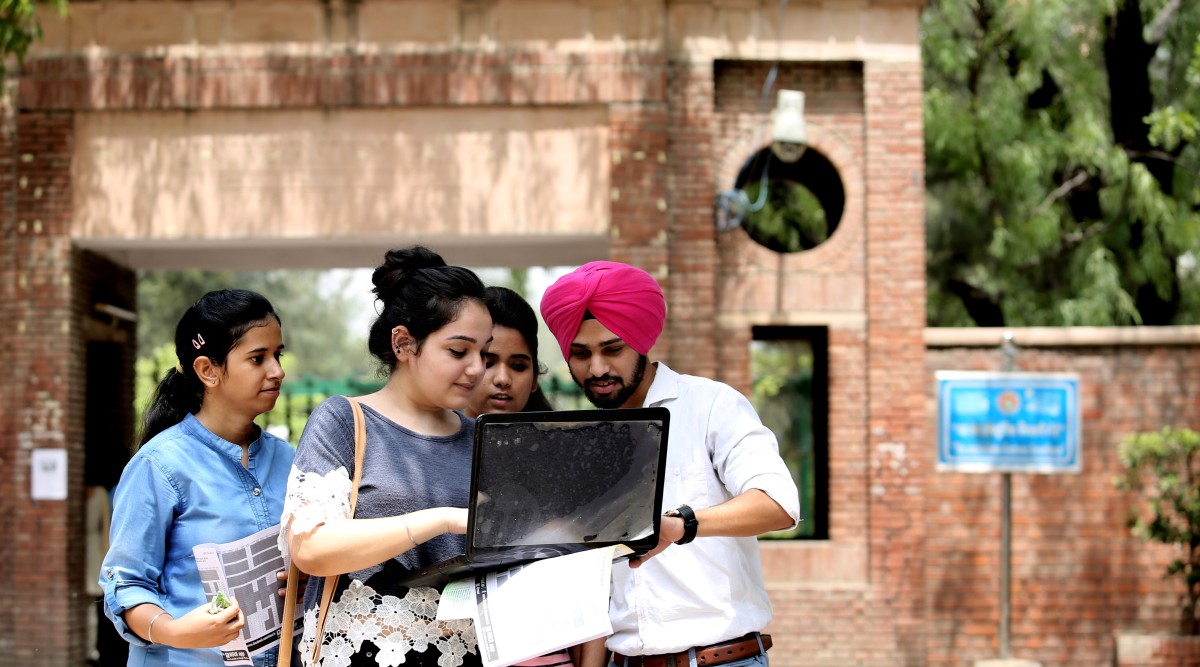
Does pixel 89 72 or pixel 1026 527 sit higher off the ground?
pixel 89 72

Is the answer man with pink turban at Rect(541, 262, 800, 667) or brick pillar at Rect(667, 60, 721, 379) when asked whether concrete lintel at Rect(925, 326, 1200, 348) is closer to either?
brick pillar at Rect(667, 60, 721, 379)

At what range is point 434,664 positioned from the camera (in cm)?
271

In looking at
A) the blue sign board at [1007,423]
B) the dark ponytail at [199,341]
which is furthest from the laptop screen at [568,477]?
the blue sign board at [1007,423]

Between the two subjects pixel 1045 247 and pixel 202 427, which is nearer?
pixel 202 427

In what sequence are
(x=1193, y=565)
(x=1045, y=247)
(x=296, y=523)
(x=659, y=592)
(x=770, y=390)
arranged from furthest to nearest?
(x=770, y=390) → (x=1045, y=247) → (x=1193, y=565) → (x=659, y=592) → (x=296, y=523)

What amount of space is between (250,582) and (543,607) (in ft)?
2.71

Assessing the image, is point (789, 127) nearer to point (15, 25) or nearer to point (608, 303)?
point (15, 25)

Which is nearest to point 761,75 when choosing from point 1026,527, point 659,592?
point 1026,527

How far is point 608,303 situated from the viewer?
3.16m

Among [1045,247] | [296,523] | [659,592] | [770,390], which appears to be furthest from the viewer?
[770,390]

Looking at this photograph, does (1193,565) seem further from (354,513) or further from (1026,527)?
(354,513)

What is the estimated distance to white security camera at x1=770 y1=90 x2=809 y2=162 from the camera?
904 cm

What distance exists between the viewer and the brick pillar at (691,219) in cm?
925

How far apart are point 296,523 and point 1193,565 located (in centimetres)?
837
